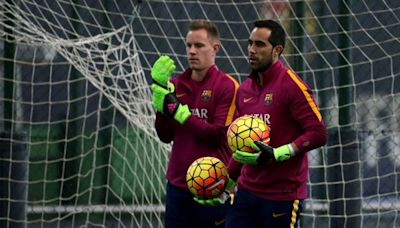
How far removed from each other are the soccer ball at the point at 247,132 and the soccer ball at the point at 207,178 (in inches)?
13.1

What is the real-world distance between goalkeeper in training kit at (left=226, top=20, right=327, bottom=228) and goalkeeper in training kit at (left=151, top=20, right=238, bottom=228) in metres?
0.42

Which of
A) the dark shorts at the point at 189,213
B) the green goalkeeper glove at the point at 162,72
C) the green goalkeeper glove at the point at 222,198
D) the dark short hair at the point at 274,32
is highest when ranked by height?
the dark short hair at the point at 274,32

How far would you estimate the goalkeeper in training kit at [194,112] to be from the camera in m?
6.35

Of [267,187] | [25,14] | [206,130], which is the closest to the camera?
[267,187]

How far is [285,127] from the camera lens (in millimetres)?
5852

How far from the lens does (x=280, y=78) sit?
19.3ft

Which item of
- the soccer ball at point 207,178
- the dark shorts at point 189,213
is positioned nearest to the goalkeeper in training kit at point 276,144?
the soccer ball at point 207,178

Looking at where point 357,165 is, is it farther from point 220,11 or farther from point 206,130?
point 206,130

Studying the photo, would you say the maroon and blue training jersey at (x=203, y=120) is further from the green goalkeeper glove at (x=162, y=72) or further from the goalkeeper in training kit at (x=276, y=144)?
the goalkeeper in training kit at (x=276, y=144)

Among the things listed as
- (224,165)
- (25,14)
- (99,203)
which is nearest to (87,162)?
(99,203)

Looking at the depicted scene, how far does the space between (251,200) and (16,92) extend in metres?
3.34

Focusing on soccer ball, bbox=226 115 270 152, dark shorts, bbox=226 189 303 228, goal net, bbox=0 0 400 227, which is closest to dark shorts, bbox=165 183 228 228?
dark shorts, bbox=226 189 303 228

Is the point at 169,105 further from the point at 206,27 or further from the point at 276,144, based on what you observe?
the point at 276,144

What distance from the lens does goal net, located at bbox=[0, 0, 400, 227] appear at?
834 centimetres
